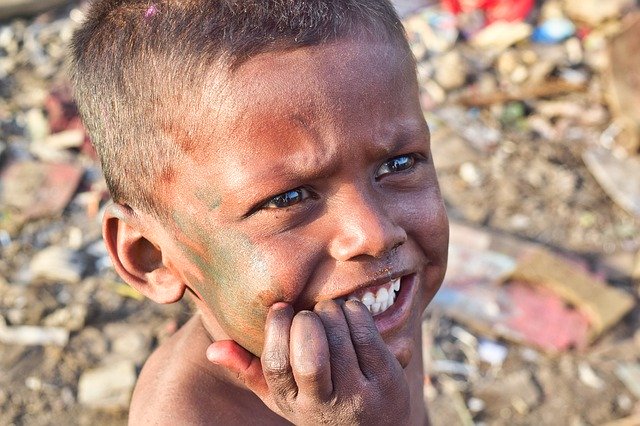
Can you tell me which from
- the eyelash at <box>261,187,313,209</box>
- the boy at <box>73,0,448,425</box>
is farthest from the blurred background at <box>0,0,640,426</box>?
the eyelash at <box>261,187,313,209</box>

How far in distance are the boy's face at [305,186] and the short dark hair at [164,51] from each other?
0.13 feet

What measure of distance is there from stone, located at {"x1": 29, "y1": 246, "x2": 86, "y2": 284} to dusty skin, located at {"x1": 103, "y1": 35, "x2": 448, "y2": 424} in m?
2.47

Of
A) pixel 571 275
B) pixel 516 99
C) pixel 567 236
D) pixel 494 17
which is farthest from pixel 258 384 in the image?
pixel 494 17

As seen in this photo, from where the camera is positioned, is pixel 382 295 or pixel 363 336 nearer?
pixel 363 336

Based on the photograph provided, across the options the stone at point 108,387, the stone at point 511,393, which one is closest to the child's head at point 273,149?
the stone at point 108,387

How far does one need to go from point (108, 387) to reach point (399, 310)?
2119 millimetres

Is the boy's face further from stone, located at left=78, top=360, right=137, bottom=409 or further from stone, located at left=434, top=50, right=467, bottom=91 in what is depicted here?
stone, located at left=434, top=50, right=467, bottom=91

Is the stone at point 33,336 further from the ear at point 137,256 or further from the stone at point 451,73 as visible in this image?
the stone at point 451,73

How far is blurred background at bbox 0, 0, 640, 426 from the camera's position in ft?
11.8

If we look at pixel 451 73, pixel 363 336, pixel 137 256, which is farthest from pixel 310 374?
pixel 451 73

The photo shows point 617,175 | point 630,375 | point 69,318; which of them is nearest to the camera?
point 630,375

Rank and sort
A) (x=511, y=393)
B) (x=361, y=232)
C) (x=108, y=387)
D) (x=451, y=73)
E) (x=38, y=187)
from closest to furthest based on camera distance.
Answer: (x=361, y=232) → (x=108, y=387) → (x=511, y=393) → (x=38, y=187) → (x=451, y=73)

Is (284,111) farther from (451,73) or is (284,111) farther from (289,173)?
(451,73)

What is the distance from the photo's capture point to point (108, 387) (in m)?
3.44
